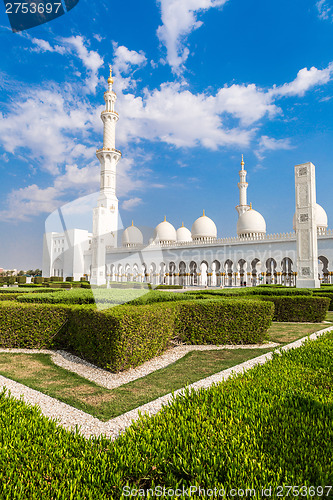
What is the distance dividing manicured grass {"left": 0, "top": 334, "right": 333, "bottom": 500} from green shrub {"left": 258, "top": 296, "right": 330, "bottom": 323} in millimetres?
8291

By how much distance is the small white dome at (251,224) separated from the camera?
36688 millimetres

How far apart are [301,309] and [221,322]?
16.5 ft

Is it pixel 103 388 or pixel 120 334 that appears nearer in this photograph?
pixel 103 388

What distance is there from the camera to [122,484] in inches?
77.3

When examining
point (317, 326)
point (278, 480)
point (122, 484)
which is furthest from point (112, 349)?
point (317, 326)

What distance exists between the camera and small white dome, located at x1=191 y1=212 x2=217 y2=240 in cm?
4069

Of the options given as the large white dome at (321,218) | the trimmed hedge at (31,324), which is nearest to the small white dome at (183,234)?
the large white dome at (321,218)

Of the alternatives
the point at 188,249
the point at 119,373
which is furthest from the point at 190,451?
the point at 188,249

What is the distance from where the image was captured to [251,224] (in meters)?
36.7

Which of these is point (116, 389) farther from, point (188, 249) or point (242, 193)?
point (242, 193)

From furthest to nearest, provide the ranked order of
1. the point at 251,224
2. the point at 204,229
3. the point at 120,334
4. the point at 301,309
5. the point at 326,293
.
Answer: the point at 204,229, the point at 251,224, the point at 326,293, the point at 301,309, the point at 120,334

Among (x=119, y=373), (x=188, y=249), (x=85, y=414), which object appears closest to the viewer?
(x=85, y=414)

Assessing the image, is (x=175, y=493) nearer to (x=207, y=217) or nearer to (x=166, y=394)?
(x=166, y=394)

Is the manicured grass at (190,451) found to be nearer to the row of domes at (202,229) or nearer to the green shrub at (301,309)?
the green shrub at (301,309)
